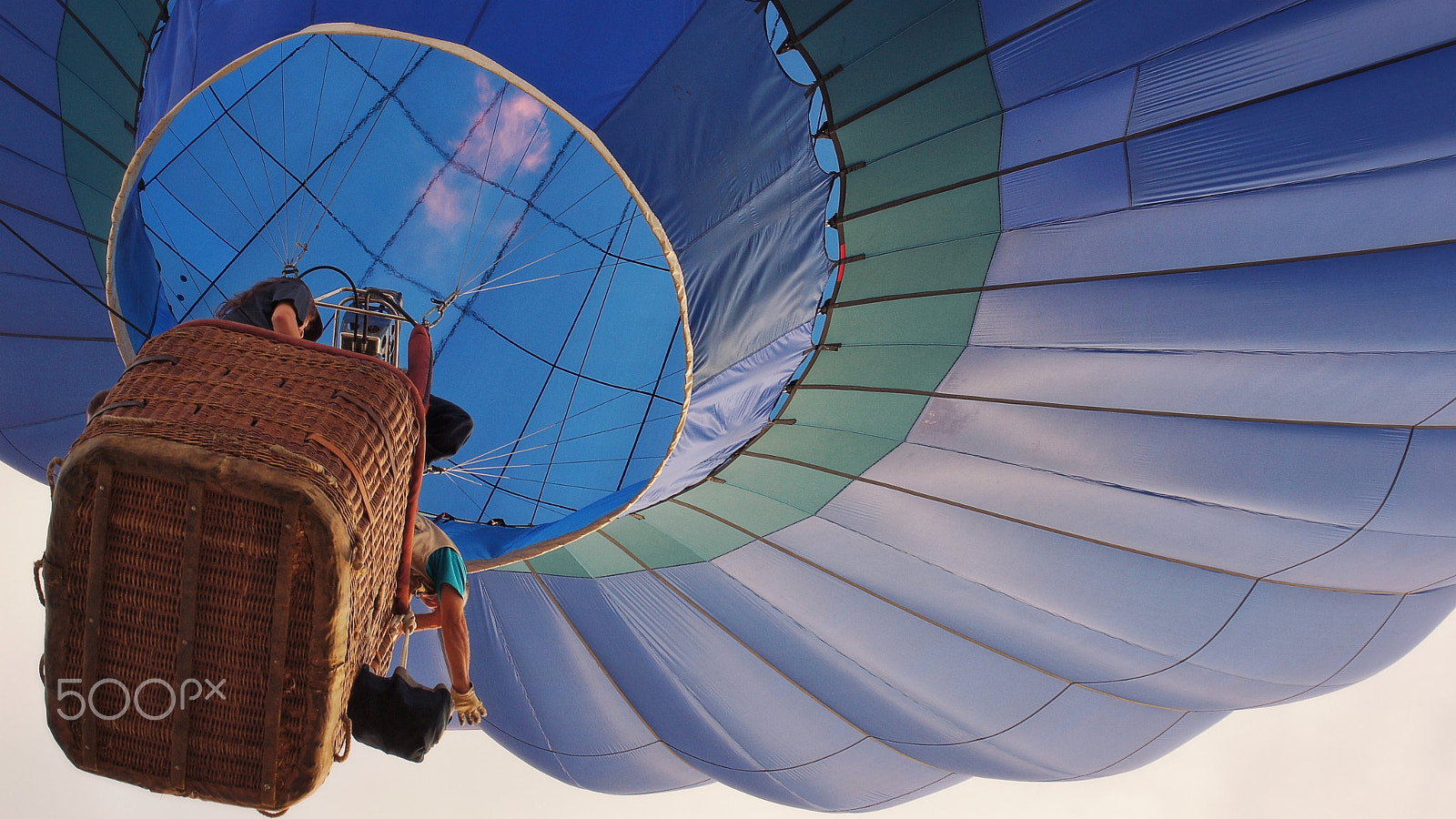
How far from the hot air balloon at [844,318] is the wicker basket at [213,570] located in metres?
0.82

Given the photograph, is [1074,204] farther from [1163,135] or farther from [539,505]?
[539,505]

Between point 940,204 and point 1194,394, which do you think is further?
point 1194,394

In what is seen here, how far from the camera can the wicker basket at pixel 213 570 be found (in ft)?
3.63

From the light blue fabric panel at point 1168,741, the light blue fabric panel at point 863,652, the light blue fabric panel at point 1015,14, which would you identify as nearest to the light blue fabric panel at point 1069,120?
the light blue fabric panel at point 1015,14

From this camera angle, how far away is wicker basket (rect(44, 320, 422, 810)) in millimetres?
1106

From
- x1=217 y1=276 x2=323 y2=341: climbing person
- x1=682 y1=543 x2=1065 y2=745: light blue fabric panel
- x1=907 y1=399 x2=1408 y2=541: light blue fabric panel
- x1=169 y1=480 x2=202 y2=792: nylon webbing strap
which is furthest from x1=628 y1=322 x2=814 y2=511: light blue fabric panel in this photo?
x1=169 y1=480 x2=202 y2=792: nylon webbing strap

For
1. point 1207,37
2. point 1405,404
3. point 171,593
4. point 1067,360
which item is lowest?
point 171,593

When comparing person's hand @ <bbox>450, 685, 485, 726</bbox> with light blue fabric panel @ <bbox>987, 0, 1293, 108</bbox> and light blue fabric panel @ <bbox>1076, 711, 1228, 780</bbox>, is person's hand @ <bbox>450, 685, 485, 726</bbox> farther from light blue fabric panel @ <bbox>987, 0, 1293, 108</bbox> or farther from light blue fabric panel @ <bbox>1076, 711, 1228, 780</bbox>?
light blue fabric panel @ <bbox>1076, 711, 1228, 780</bbox>

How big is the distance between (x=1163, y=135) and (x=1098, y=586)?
1264 mm

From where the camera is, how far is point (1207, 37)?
1.97m

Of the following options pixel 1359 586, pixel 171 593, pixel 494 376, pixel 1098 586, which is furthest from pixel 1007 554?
pixel 171 593

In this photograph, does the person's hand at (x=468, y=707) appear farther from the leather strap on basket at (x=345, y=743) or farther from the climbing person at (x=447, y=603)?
the leather strap on basket at (x=345, y=743)

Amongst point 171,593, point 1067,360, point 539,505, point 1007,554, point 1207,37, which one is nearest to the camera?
point 171,593

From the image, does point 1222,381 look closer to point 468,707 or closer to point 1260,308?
point 1260,308
